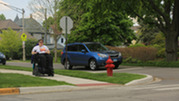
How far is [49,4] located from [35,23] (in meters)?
4.47

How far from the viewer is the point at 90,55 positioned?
18031 millimetres

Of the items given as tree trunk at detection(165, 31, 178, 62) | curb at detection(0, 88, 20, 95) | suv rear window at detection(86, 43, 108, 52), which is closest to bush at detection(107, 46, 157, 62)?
tree trunk at detection(165, 31, 178, 62)

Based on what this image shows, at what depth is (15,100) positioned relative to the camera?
6.71 m

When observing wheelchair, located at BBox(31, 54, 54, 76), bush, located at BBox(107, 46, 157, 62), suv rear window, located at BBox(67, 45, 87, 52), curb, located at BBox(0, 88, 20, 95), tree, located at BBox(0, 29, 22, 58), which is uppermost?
tree, located at BBox(0, 29, 22, 58)

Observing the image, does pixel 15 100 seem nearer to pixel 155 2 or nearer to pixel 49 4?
pixel 155 2

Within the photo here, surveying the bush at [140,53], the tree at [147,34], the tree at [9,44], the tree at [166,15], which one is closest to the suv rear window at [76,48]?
the tree at [166,15]

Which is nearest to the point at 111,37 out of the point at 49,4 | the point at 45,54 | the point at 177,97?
the point at 49,4

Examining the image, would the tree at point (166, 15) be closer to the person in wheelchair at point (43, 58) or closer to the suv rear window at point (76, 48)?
the suv rear window at point (76, 48)

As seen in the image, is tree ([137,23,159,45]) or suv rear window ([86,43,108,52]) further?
tree ([137,23,159,45])

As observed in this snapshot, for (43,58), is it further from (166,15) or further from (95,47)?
(166,15)

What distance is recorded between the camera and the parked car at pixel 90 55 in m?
17.6

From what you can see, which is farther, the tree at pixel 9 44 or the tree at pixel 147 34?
the tree at pixel 147 34

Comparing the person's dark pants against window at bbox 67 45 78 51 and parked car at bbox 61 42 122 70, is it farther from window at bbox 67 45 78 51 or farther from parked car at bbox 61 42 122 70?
window at bbox 67 45 78 51

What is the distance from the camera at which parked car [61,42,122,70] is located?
691 inches
